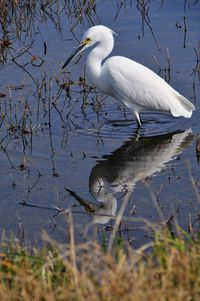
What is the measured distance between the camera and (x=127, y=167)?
7.14m

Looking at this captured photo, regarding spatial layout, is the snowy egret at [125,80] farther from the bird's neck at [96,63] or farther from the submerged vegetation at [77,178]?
the submerged vegetation at [77,178]

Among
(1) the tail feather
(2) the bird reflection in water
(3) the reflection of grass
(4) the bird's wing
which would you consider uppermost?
(4) the bird's wing

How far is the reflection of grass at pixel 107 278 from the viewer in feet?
11.4

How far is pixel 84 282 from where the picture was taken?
3.55 m

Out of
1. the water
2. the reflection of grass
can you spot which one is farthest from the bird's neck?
the reflection of grass

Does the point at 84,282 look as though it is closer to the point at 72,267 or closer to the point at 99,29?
the point at 72,267

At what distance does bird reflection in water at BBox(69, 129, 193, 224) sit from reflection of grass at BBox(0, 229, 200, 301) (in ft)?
5.96

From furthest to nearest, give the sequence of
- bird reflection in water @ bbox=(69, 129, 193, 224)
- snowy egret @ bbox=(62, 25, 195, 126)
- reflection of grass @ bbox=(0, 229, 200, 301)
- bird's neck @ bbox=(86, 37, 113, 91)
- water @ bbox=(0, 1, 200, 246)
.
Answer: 1. bird's neck @ bbox=(86, 37, 113, 91)
2. snowy egret @ bbox=(62, 25, 195, 126)
3. bird reflection in water @ bbox=(69, 129, 193, 224)
4. water @ bbox=(0, 1, 200, 246)
5. reflection of grass @ bbox=(0, 229, 200, 301)

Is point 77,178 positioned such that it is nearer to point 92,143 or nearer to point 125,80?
point 92,143

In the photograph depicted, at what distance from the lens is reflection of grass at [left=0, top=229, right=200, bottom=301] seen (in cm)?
347

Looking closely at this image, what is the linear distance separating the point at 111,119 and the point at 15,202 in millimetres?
2223

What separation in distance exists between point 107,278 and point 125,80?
15.6 ft

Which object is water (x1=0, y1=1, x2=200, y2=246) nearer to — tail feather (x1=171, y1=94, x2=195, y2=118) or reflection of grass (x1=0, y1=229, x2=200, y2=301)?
tail feather (x1=171, y1=94, x2=195, y2=118)

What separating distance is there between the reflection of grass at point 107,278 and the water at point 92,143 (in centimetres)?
64
